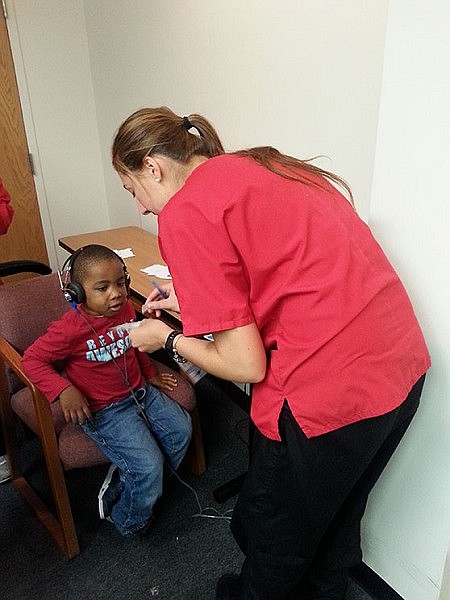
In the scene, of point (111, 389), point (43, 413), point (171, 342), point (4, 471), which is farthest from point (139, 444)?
point (4, 471)

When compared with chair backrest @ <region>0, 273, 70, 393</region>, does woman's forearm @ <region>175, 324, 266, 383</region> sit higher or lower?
higher

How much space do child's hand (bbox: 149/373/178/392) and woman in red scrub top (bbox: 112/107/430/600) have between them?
2.19 ft

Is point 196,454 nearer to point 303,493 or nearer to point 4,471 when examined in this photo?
point 4,471

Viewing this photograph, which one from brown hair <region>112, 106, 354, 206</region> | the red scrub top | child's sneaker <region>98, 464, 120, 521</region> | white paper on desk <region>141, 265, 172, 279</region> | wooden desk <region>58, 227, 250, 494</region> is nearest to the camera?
the red scrub top

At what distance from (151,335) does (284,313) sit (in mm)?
392

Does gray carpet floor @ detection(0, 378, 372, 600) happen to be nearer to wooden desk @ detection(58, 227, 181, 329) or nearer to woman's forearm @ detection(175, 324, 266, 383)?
wooden desk @ detection(58, 227, 181, 329)

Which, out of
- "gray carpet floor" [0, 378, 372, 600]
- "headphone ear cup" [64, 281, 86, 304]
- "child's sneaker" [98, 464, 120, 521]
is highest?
"headphone ear cup" [64, 281, 86, 304]

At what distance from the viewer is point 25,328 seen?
5.90ft

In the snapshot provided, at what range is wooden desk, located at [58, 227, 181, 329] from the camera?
6.55 feet

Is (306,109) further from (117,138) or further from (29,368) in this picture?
(29,368)

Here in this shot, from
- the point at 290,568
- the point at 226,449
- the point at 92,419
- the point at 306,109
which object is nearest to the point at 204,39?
the point at 306,109

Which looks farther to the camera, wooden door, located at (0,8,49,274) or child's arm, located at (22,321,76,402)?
wooden door, located at (0,8,49,274)

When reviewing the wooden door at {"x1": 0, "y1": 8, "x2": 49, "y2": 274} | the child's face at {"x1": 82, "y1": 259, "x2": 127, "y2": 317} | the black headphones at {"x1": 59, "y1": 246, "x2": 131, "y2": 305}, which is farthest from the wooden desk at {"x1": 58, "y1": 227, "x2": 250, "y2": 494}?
the wooden door at {"x1": 0, "y1": 8, "x2": 49, "y2": 274}

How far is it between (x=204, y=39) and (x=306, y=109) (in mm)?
716
